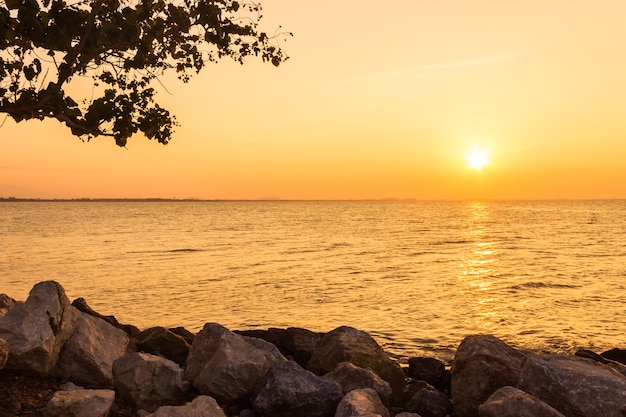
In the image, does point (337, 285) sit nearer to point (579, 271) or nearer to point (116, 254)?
point (579, 271)

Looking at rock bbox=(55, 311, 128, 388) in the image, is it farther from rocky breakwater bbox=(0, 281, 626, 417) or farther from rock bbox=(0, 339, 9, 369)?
rock bbox=(0, 339, 9, 369)

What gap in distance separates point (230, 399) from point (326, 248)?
147 feet

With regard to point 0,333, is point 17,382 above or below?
below

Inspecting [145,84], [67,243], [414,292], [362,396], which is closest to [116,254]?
[67,243]

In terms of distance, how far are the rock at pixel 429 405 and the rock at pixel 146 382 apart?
12.5ft

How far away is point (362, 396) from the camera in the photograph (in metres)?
8.87

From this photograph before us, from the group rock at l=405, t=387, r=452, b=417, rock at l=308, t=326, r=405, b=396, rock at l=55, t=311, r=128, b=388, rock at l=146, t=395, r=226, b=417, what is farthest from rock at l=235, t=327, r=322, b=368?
rock at l=146, t=395, r=226, b=417

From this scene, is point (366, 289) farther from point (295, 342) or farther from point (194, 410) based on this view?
point (194, 410)

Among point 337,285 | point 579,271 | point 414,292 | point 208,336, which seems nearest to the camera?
point 208,336

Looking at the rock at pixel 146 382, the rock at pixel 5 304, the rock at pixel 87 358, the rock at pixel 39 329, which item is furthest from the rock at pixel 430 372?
the rock at pixel 5 304

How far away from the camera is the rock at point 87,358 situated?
10047 millimetres

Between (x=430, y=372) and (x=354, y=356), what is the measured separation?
2.36 m

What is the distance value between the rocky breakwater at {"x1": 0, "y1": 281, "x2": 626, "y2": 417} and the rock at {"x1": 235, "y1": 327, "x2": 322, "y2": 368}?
6.57 ft

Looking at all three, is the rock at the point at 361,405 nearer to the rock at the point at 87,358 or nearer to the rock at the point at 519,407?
the rock at the point at 519,407
